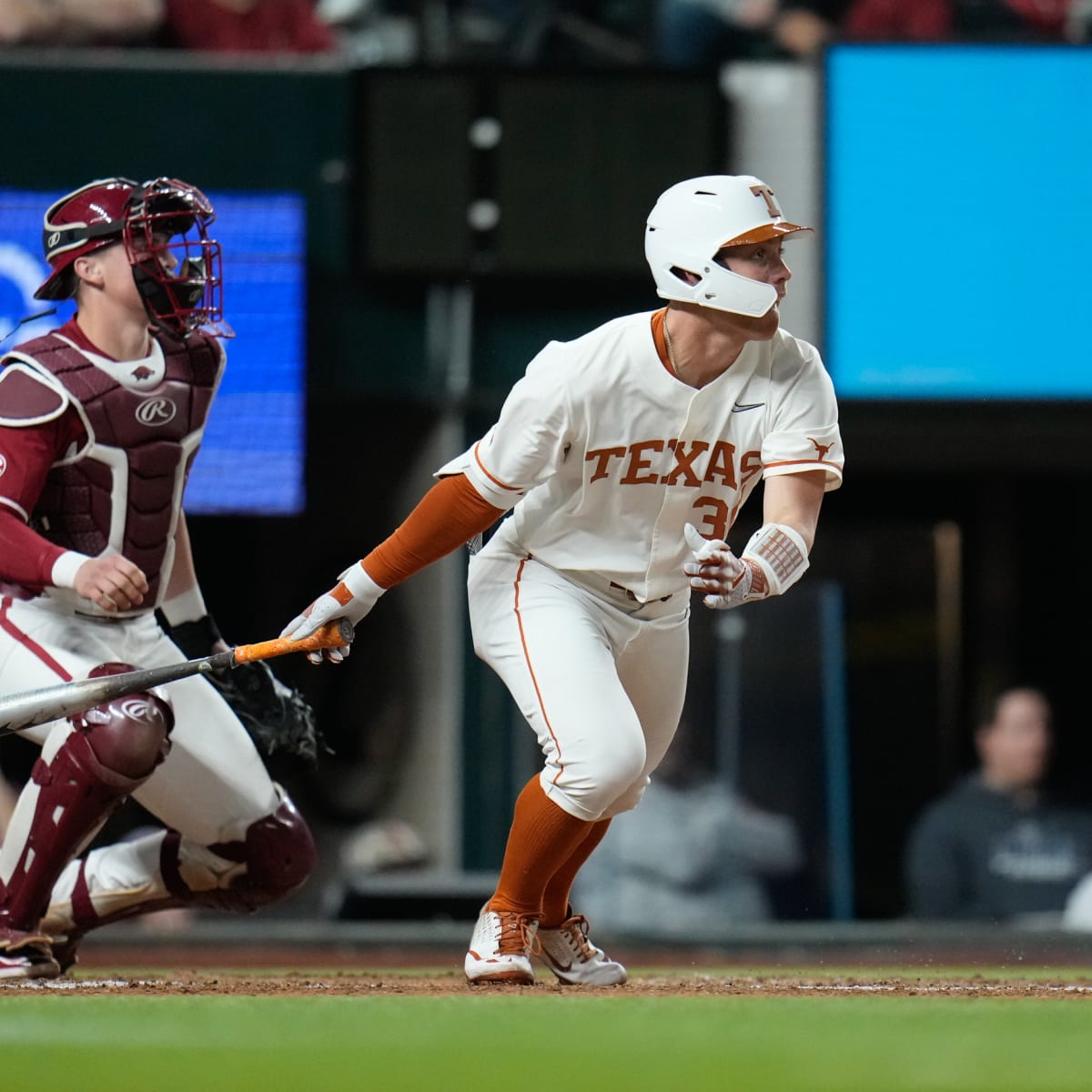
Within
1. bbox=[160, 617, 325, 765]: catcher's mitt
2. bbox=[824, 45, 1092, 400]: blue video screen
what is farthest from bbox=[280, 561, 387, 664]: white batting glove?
bbox=[824, 45, 1092, 400]: blue video screen

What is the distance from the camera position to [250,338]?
9.16 m

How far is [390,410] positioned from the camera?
387 inches

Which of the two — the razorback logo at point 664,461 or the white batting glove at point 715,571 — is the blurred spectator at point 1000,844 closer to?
the razorback logo at point 664,461

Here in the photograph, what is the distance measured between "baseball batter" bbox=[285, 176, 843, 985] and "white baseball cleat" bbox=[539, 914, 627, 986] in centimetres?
22

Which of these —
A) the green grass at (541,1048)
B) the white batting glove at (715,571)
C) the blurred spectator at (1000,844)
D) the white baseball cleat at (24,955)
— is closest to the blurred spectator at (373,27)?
the blurred spectator at (1000,844)

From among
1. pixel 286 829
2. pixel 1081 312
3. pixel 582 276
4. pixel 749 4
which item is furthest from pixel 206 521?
pixel 286 829

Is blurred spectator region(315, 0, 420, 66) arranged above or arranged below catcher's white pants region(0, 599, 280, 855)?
above

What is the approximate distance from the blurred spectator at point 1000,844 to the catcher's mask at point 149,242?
4.04 meters

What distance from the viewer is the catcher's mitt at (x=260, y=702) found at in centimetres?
543

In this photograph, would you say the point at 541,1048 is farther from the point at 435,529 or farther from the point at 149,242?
the point at 149,242

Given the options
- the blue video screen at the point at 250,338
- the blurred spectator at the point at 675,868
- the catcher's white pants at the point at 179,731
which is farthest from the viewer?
the blue video screen at the point at 250,338

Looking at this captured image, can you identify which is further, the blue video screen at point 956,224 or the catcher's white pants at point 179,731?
the blue video screen at point 956,224

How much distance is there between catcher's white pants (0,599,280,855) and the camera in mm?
5020

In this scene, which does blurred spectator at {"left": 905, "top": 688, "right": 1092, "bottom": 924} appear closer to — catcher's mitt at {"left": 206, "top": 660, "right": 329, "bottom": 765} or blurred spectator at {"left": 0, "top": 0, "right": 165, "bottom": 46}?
catcher's mitt at {"left": 206, "top": 660, "right": 329, "bottom": 765}
